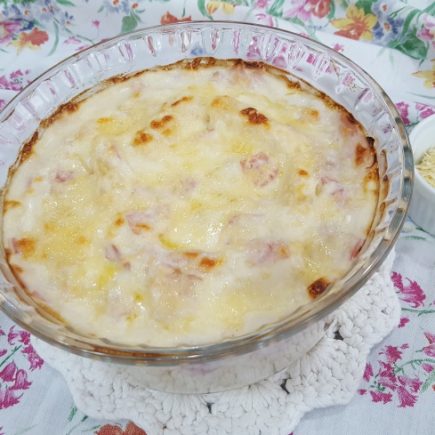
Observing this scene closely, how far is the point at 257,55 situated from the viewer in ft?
5.82

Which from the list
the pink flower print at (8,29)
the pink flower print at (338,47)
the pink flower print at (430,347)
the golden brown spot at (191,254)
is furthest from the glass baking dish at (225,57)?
the pink flower print at (8,29)

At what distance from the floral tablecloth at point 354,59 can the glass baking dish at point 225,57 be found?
0.75 ft

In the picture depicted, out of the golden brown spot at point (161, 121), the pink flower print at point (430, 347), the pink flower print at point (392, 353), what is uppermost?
the golden brown spot at point (161, 121)

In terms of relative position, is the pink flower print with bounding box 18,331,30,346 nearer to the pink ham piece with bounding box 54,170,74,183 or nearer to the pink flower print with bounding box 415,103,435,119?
the pink ham piece with bounding box 54,170,74,183

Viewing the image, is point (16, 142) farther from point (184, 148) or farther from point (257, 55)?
point (257, 55)

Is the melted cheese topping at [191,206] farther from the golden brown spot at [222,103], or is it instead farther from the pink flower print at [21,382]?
the pink flower print at [21,382]

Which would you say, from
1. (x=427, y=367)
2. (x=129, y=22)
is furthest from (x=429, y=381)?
(x=129, y=22)

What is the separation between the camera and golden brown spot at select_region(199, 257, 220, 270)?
1167 mm

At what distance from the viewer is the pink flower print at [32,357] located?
5.05ft

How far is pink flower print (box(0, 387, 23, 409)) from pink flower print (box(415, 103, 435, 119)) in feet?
5.18

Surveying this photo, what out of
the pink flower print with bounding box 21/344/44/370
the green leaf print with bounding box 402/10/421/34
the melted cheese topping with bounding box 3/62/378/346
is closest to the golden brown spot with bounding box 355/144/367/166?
the melted cheese topping with bounding box 3/62/378/346

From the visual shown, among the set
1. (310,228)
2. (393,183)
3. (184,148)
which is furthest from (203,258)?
(393,183)

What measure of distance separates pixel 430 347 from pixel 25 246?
3.46 feet

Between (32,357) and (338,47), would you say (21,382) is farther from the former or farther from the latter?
(338,47)
